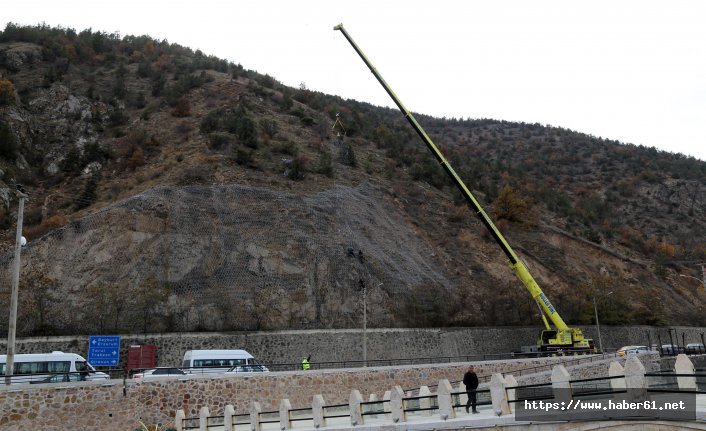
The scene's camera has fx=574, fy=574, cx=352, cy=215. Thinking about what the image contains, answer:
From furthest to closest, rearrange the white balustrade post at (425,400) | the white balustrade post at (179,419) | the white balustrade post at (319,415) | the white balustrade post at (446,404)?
the white balustrade post at (179,419)
the white balustrade post at (319,415)
the white balustrade post at (425,400)
the white balustrade post at (446,404)

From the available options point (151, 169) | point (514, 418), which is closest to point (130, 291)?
point (151, 169)

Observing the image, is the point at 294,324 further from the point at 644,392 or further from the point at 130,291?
the point at 644,392

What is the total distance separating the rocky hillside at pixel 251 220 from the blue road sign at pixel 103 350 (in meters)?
2.77

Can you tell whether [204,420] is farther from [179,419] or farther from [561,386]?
[561,386]

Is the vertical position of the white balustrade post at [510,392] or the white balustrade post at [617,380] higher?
the white balustrade post at [617,380]

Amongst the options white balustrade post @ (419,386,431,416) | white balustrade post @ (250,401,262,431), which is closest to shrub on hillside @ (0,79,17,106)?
white balustrade post @ (250,401,262,431)

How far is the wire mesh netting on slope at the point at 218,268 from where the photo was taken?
118ft

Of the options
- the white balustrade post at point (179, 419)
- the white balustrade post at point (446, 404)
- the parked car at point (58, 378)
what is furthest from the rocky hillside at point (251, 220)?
the white balustrade post at point (446, 404)

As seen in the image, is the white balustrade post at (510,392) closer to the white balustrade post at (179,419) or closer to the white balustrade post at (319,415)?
the white balustrade post at (319,415)

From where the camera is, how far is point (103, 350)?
3175 cm

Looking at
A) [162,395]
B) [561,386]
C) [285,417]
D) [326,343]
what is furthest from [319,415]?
[326,343]

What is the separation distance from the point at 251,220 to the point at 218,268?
20.9 ft

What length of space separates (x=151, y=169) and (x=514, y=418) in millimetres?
47610

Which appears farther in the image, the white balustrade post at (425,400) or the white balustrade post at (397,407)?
the white balustrade post at (425,400)
